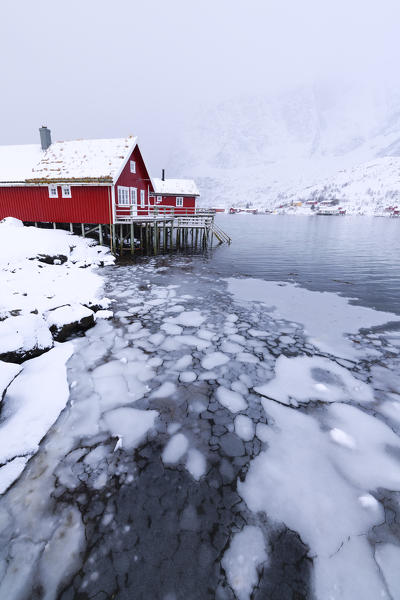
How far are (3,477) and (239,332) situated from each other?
4.90m

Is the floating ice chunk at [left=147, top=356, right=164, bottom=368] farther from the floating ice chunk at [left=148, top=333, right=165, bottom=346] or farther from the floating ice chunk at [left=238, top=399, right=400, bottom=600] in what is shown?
the floating ice chunk at [left=238, top=399, right=400, bottom=600]

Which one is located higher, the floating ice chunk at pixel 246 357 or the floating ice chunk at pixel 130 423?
the floating ice chunk at pixel 246 357

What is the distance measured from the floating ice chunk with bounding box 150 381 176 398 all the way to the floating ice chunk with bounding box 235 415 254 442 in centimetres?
111

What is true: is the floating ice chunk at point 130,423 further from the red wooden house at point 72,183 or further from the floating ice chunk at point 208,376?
the red wooden house at point 72,183

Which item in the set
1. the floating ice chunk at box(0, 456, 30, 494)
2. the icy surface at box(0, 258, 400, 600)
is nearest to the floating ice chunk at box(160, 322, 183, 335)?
the icy surface at box(0, 258, 400, 600)

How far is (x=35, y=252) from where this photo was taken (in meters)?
13.7

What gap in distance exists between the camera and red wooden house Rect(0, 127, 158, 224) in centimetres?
1714

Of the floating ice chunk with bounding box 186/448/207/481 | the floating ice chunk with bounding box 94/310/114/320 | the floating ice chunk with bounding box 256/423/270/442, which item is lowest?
the floating ice chunk with bounding box 186/448/207/481

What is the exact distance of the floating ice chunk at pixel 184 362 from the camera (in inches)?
200

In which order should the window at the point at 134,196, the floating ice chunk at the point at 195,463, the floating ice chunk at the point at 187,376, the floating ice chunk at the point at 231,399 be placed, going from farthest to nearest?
the window at the point at 134,196
the floating ice chunk at the point at 187,376
the floating ice chunk at the point at 231,399
the floating ice chunk at the point at 195,463

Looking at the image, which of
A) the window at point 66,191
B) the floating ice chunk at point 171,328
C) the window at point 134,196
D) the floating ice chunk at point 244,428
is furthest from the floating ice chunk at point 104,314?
the window at point 134,196

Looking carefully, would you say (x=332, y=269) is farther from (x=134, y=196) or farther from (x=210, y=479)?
(x=210, y=479)

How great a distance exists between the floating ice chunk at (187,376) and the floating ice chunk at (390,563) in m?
2.96

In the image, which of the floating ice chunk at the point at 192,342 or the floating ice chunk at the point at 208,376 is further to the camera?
the floating ice chunk at the point at 192,342
